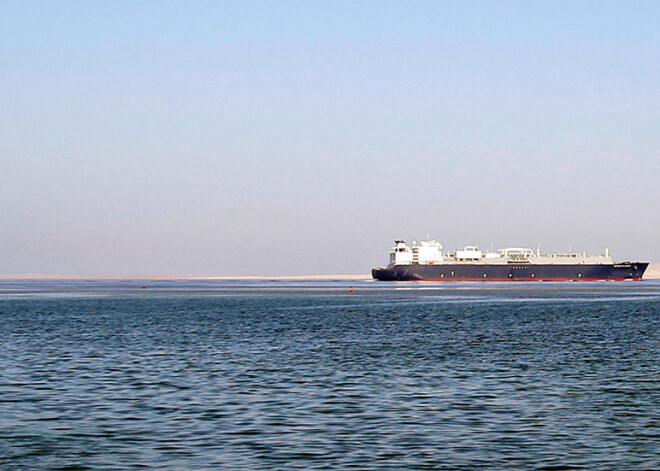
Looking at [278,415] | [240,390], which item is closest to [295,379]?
[240,390]

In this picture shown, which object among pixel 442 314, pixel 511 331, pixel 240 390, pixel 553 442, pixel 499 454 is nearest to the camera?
pixel 499 454

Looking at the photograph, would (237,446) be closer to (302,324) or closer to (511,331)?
(511,331)

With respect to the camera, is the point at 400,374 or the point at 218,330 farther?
the point at 218,330

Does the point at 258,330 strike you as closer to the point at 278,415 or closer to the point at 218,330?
the point at 218,330

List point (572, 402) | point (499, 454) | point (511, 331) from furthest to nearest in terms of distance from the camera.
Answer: point (511, 331), point (572, 402), point (499, 454)

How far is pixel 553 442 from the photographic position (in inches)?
869

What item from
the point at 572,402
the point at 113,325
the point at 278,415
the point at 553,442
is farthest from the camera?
the point at 113,325

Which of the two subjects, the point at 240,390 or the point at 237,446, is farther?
the point at 240,390

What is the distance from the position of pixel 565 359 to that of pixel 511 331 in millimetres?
21234

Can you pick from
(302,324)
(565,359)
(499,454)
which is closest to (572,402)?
(499,454)

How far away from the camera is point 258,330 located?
6519 centimetres

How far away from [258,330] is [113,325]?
13651 millimetres

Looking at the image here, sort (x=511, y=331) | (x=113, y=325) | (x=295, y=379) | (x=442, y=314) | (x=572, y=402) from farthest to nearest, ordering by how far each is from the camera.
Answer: (x=442, y=314), (x=113, y=325), (x=511, y=331), (x=295, y=379), (x=572, y=402)

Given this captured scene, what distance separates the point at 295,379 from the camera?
34.6m
